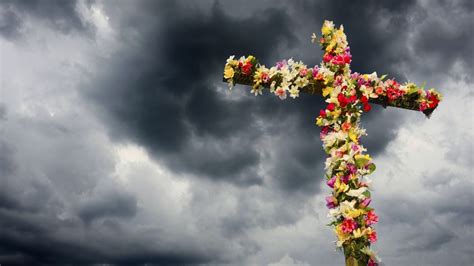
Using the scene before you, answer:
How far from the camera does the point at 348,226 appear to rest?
6.65 meters

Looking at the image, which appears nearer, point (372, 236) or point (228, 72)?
point (372, 236)

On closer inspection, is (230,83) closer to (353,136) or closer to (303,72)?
(303,72)

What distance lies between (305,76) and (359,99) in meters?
1.14

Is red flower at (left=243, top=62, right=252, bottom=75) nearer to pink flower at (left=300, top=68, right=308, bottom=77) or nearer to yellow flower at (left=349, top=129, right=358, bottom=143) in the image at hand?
pink flower at (left=300, top=68, right=308, bottom=77)

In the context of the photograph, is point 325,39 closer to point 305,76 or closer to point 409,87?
point 305,76

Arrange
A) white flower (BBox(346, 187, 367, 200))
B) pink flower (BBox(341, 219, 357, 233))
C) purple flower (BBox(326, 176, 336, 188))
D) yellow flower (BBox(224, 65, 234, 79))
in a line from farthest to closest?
1. yellow flower (BBox(224, 65, 234, 79))
2. purple flower (BBox(326, 176, 336, 188))
3. white flower (BBox(346, 187, 367, 200))
4. pink flower (BBox(341, 219, 357, 233))

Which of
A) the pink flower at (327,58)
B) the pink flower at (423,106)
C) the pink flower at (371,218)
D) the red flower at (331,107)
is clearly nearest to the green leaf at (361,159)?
the pink flower at (371,218)

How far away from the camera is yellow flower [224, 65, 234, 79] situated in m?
8.41

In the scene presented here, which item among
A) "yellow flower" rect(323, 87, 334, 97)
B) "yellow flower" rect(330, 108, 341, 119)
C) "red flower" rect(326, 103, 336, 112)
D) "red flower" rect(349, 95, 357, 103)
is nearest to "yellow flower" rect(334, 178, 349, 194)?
"yellow flower" rect(330, 108, 341, 119)

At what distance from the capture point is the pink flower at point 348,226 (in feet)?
21.8

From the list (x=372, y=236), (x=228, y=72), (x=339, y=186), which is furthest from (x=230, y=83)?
(x=372, y=236)

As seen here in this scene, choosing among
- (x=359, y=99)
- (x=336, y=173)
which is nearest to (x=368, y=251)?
(x=336, y=173)

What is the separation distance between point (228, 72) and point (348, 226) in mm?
3697

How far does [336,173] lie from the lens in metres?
7.23
